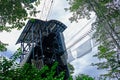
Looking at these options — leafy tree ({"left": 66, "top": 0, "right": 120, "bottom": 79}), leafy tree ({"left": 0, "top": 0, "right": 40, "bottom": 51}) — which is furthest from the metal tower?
leafy tree ({"left": 0, "top": 0, "right": 40, "bottom": 51})

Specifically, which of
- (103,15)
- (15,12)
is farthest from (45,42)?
(15,12)

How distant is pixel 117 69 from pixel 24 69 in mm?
25544

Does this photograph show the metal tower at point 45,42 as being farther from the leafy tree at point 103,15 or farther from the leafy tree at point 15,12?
the leafy tree at point 15,12

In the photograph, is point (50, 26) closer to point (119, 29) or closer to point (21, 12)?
point (119, 29)

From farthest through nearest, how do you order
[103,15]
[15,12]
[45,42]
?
[45,42] < [103,15] < [15,12]

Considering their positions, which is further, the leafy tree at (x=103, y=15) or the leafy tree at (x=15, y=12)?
the leafy tree at (x=103, y=15)

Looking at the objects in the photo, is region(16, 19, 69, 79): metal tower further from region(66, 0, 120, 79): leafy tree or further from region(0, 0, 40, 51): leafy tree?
region(0, 0, 40, 51): leafy tree

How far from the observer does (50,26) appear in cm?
2792

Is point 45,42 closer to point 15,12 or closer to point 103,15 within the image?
point 103,15

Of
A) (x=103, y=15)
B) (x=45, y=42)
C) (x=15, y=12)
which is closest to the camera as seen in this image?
(x=15, y=12)

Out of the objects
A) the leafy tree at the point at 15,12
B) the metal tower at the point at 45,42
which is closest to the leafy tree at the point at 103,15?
the metal tower at the point at 45,42

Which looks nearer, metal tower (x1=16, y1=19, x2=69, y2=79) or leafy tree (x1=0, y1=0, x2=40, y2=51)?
leafy tree (x1=0, y1=0, x2=40, y2=51)

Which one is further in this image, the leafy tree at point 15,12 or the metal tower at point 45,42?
the metal tower at point 45,42

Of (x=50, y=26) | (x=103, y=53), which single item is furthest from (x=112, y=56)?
(x=50, y=26)
